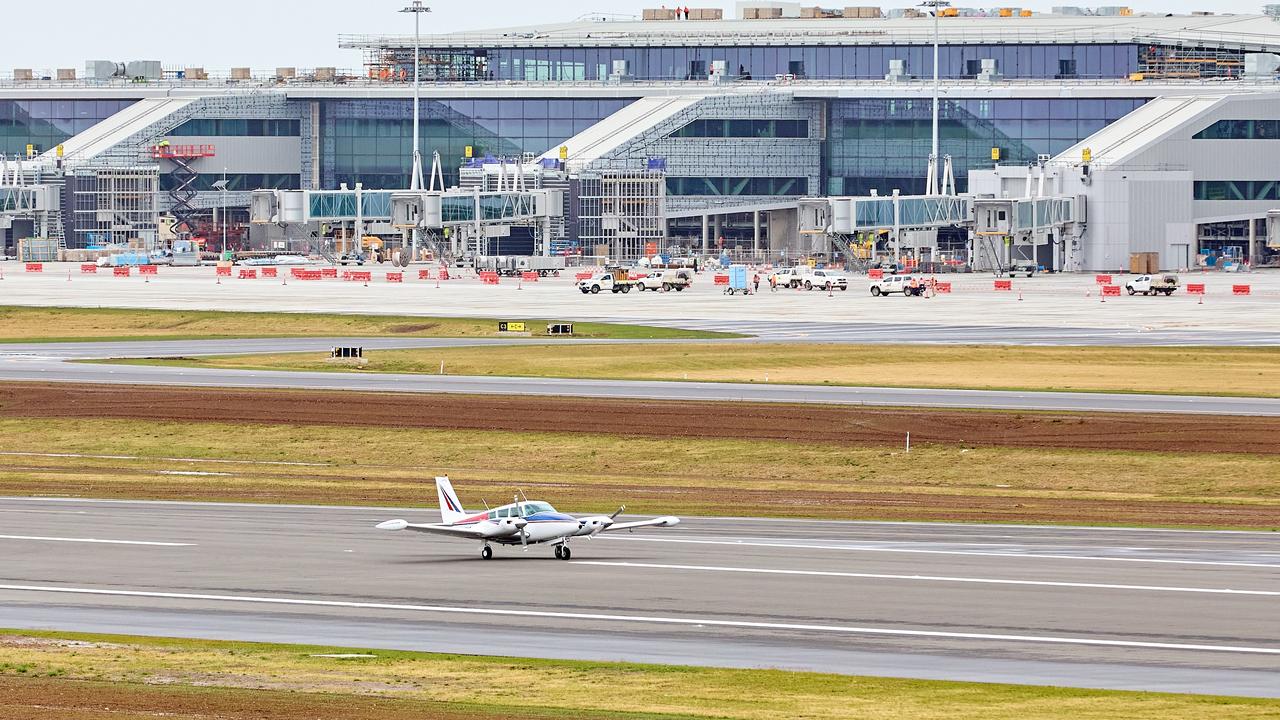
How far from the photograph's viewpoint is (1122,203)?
639 ft

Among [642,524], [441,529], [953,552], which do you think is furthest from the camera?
[953,552]

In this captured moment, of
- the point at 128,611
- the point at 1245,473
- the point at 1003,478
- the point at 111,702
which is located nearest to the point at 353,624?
the point at 128,611

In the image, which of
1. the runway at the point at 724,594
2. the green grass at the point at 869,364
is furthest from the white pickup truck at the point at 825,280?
the runway at the point at 724,594

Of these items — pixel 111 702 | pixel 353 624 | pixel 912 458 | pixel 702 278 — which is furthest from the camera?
pixel 702 278

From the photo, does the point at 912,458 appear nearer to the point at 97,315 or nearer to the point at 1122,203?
the point at 97,315

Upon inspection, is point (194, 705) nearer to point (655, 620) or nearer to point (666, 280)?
point (655, 620)

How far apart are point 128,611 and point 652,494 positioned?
21.4 meters

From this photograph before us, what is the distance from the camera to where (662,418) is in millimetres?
72375

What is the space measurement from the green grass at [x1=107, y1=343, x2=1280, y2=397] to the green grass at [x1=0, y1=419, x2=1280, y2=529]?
60.4 ft

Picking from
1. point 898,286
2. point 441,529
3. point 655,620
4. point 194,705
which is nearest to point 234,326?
point 898,286

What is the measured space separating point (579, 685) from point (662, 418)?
126ft

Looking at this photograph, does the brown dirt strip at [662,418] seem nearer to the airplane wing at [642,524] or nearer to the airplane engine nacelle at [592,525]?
the airplane wing at [642,524]

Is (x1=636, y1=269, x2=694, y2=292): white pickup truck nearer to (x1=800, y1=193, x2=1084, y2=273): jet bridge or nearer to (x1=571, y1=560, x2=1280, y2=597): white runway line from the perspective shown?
(x1=800, y1=193, x2=1084, y2=273): jet bridge

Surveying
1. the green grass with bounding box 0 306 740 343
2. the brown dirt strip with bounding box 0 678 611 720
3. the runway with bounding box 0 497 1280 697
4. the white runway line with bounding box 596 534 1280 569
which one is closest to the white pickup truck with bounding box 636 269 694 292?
the green grass with bounding box 0 306 740 343
